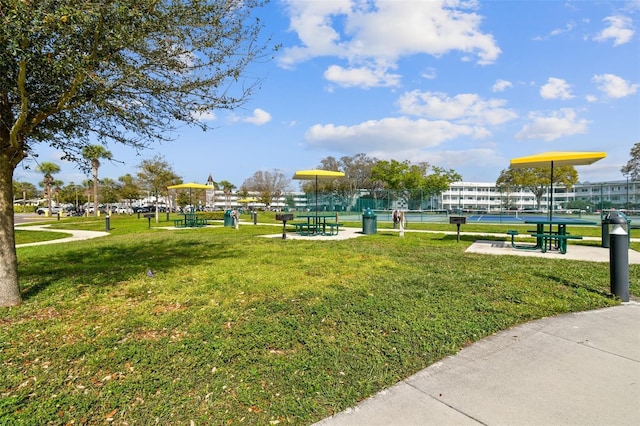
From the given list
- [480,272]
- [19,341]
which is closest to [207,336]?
[19,341]

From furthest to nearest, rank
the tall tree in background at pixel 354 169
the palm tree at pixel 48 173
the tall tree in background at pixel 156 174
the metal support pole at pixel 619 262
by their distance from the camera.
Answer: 1. the tall tree in background at pixel 354 169
2. the palm tree at pixel 48 173
3. the tall tree in background at pixel 156 174
4. the metal support pole at pixel 619 262

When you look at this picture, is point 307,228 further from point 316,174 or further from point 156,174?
point 156,174

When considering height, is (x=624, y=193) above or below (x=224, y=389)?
above

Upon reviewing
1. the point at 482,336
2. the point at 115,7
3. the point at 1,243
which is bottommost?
the point at 482,336

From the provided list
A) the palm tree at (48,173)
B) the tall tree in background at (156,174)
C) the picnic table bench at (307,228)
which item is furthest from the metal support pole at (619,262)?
the palm tree at (48,173)

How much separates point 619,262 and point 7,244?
7.92m

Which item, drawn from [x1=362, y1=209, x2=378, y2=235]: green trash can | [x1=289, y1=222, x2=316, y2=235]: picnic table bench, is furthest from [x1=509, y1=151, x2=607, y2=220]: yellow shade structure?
[x1=289, y1=222, x2=316, y2=235]: picnic table bench

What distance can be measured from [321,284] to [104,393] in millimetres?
3267

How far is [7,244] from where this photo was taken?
4320mm

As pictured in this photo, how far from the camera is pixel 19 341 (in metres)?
3.32

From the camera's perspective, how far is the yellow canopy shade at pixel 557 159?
28.7 ft

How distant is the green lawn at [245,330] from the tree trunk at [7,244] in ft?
0.89

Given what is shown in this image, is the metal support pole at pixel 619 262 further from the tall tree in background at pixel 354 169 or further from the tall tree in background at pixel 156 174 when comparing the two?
the tall tree in background at pixel 354 169

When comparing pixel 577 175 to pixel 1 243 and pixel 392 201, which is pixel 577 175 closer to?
pixel 392 201
